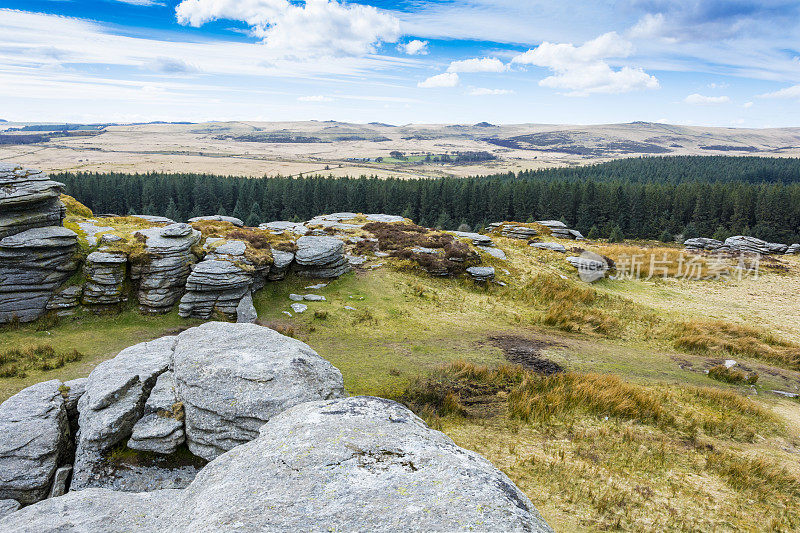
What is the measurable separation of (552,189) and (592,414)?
78.6 m

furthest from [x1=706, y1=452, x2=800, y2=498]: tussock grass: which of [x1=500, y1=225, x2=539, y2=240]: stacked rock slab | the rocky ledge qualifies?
[x1=500, y1=225, x2=539, y2=240]: stacked rock slab

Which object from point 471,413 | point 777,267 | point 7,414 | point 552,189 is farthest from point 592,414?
point 552,189

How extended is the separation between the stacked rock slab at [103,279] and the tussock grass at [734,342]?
110 ft

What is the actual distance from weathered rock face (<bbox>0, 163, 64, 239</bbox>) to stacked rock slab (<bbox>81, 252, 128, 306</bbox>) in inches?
130

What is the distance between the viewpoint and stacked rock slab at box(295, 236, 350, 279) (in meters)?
28.0

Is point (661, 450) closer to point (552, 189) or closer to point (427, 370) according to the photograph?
point (427, 370)

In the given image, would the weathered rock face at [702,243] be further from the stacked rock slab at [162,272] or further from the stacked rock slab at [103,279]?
the stacked rock slab at [103,279]

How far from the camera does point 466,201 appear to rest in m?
91.1

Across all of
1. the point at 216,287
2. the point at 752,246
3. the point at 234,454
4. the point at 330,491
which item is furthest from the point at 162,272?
the point at 752,246

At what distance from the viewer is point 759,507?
10.8 m

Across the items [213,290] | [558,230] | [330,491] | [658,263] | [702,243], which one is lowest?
[702,243]

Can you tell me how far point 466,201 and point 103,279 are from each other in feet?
254

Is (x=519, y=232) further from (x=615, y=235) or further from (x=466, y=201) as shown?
(x=466, y=201)

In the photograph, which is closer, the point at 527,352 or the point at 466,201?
the point at 527,352
